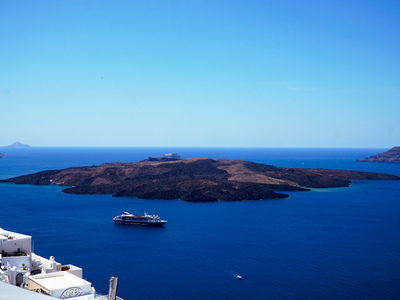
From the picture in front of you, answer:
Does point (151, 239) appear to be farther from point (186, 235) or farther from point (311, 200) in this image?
point (311, 200)

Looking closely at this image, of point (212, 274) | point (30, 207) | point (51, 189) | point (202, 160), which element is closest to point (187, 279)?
point (212, 274)

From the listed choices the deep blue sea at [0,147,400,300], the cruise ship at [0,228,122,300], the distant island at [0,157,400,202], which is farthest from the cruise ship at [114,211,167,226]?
the cruise ship at [0,228,122,300]

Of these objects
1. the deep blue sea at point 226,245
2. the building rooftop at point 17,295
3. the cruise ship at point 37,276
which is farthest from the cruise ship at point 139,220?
the building rooftop at point 17,295

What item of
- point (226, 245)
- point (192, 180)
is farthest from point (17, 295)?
point (192, 180)

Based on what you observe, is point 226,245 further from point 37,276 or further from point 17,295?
point 17,295

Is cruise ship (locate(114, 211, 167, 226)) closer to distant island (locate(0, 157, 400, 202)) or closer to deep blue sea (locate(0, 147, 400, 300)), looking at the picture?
deep blue sea (locate(0, 147, 400, 300))

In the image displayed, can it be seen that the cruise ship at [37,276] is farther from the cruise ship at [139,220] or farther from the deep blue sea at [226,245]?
the cruise ship at [139,220]
